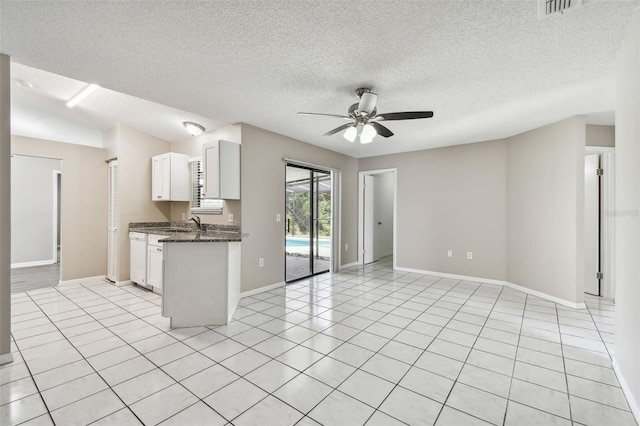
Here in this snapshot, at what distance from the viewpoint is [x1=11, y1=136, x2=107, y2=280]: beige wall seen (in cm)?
454

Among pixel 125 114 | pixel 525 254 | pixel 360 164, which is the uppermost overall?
pixel 125 114

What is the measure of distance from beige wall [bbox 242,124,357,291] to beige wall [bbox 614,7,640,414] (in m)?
3.71

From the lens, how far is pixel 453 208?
506cm

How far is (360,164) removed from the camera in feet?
20.5

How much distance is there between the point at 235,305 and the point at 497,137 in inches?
185

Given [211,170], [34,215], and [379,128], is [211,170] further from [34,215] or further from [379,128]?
[34,215]

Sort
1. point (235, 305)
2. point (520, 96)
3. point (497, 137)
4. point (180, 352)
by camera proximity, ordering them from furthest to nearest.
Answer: point (497, 137)
point (235, 305)
point (520, 96)
point (180, 352)

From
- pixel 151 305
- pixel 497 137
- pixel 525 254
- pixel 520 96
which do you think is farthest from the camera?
pixel 497 137

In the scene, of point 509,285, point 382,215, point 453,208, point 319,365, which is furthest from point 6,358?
point 382,215

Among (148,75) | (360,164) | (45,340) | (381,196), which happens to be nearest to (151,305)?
(45,340)

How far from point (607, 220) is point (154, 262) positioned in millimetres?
6479

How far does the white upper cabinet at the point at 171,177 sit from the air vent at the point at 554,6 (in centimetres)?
463

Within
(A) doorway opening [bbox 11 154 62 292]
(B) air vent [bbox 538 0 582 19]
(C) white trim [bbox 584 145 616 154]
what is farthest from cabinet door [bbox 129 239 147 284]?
(C) white trim [bbox 584 145 616 154]

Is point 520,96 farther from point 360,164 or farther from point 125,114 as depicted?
point 125,114
